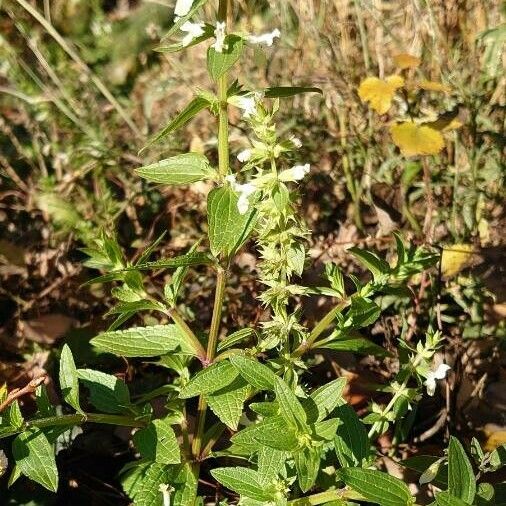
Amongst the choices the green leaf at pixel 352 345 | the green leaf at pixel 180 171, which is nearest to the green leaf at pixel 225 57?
the green leaf at pixel 180 171

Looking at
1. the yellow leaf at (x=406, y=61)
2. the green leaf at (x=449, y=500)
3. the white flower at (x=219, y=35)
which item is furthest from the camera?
the yellow leaf at (x=406, y=61)

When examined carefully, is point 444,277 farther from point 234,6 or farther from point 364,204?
point 234,6

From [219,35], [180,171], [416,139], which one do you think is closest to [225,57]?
[219,35]

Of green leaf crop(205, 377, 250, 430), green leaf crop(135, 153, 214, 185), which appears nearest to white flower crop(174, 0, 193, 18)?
green leaf crop(135, 153, 214, 185)

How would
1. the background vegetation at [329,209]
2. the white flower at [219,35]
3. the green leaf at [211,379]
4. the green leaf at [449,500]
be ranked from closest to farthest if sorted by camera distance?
the green leaf at [449,500] < the white flower at [219,35] < the green leaf at [211,379] < the background vegetation at [329,209]

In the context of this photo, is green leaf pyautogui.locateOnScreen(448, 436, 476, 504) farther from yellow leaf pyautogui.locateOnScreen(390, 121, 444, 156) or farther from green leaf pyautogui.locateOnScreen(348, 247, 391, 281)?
yellow leaf pyautogui.locateOnScreen(390, 121, 444, 156)

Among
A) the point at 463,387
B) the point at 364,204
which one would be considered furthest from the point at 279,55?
the point at 463,387

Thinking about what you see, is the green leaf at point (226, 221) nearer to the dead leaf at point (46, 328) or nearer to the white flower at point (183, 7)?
the white flower at point (183, 7)
